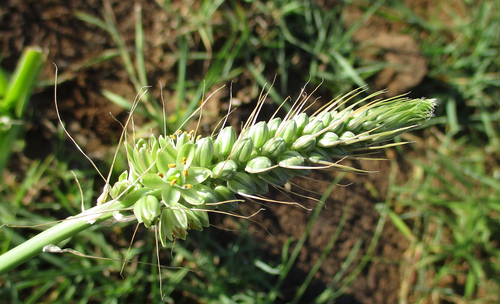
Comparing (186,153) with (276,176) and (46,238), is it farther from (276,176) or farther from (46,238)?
(46,238)

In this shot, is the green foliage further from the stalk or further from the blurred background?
the blurred background

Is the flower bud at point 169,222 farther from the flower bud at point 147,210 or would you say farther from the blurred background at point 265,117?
the blurred background at point 265,117

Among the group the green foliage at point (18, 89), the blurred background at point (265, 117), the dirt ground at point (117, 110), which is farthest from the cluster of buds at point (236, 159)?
the dirt ground at point (117, 110)

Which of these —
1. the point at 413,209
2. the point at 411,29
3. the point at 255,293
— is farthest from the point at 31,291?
the point at 411,29

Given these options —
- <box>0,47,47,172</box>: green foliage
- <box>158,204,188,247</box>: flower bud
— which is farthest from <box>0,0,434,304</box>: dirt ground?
<box>0,47,47,172</box>: green foliage

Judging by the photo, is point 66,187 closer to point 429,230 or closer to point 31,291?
point 31,291
